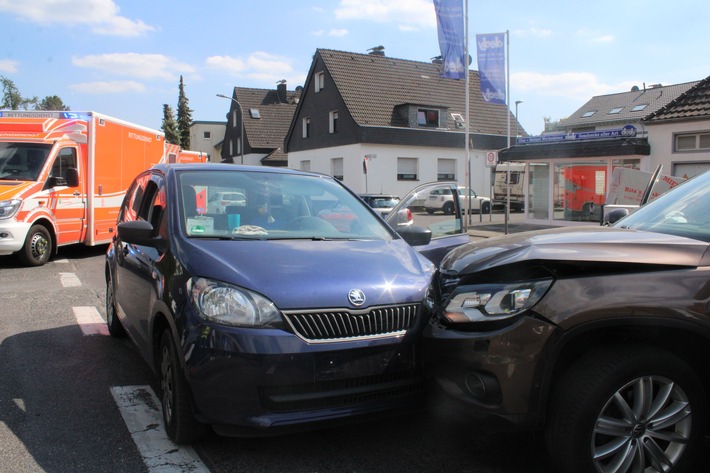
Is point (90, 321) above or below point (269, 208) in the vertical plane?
below

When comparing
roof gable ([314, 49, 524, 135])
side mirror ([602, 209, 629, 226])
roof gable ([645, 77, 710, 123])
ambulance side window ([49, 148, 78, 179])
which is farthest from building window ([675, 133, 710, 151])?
roof gable ([314, 49, 524, 135])

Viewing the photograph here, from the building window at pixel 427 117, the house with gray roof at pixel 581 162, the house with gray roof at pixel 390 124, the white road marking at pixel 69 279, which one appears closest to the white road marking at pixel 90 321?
the white road marking at pixel 69 279

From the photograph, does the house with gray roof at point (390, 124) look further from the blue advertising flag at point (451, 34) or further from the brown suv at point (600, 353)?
the brown suv at point (600, 353)

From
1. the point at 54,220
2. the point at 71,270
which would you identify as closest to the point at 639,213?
the point at 71,270

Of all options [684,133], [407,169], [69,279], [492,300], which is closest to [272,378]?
[492,300]

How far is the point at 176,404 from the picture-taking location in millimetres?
3289

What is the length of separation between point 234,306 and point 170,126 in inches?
3286

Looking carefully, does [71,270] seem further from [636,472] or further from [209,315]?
[636,472]

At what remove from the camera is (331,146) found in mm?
37719

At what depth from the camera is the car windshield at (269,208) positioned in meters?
3.98

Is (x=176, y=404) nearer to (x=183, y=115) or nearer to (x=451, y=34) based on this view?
(x=451, y=34)

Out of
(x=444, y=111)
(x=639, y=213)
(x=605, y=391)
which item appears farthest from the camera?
(x=444, y=111)

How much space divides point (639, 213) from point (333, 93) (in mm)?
34893

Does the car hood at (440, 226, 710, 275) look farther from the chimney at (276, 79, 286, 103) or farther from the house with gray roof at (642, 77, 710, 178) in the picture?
the chimney at (276, 79, 286, 103)
